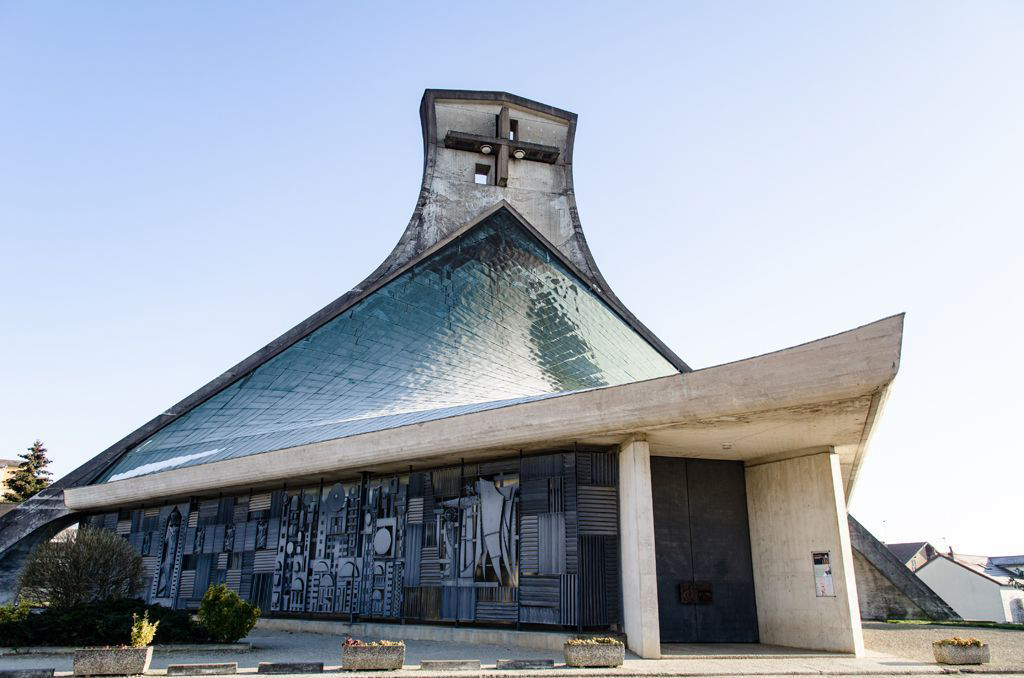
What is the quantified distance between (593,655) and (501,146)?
18.2 meters

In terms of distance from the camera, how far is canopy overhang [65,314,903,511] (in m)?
8.30

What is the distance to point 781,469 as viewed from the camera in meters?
12.0

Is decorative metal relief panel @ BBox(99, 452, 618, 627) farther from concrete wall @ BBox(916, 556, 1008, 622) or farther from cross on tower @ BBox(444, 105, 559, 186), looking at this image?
concrete wall @ BBox(916, 556, 1008, 622)

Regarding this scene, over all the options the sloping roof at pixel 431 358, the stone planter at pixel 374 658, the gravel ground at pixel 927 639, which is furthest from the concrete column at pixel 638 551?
the gravel ground at pixel 927 639

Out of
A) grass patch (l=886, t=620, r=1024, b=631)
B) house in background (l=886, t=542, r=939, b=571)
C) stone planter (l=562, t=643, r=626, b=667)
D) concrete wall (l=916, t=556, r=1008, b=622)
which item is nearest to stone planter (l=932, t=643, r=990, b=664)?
stone planter (l=562, t=643, r=626, b=667)

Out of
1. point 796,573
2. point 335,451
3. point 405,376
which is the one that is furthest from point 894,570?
point 335,451

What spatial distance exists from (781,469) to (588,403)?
12.5ft

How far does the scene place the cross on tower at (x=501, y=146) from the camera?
78.0ft

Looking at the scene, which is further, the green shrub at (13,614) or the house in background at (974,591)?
the house in background at (974,591)

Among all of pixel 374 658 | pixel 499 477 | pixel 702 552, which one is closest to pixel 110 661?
pixel 374 658

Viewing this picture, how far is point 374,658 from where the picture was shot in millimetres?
7766

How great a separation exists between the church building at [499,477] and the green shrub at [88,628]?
2781 mm

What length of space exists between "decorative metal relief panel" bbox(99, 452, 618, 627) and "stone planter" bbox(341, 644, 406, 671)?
3.20 metres

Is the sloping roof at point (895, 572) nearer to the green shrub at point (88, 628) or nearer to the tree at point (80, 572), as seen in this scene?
the green shrub at point (88, 628)
